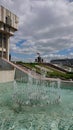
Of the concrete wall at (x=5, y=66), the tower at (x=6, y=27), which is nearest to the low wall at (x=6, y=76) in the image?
the concrete wall at (x=5, y=66)

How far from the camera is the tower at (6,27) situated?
121ft

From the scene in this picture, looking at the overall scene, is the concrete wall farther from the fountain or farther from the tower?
the fountain

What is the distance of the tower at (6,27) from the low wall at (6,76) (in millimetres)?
9279

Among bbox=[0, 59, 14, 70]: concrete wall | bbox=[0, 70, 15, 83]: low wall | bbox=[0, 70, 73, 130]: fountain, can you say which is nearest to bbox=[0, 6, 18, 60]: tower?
bbox=[0, 59, 14, 70]: concrete wall

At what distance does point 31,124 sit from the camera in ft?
26.5

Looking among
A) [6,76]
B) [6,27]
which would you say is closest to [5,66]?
[6,76]

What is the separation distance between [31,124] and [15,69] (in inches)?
931

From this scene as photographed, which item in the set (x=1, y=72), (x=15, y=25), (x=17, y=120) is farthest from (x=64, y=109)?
(x=15, y=25)

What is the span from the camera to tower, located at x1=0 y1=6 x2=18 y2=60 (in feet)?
121

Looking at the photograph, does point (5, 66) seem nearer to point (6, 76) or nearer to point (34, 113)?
point (6, 76)

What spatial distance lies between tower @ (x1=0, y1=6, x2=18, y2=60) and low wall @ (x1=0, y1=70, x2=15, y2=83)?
30.4 ft

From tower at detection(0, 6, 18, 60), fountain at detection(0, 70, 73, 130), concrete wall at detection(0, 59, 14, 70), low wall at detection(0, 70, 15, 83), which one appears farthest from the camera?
tower at detection(0, 6, 18, 60)

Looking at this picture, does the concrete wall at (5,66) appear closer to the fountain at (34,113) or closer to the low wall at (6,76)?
the low wall at (6,76)

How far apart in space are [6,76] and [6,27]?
12502mm
